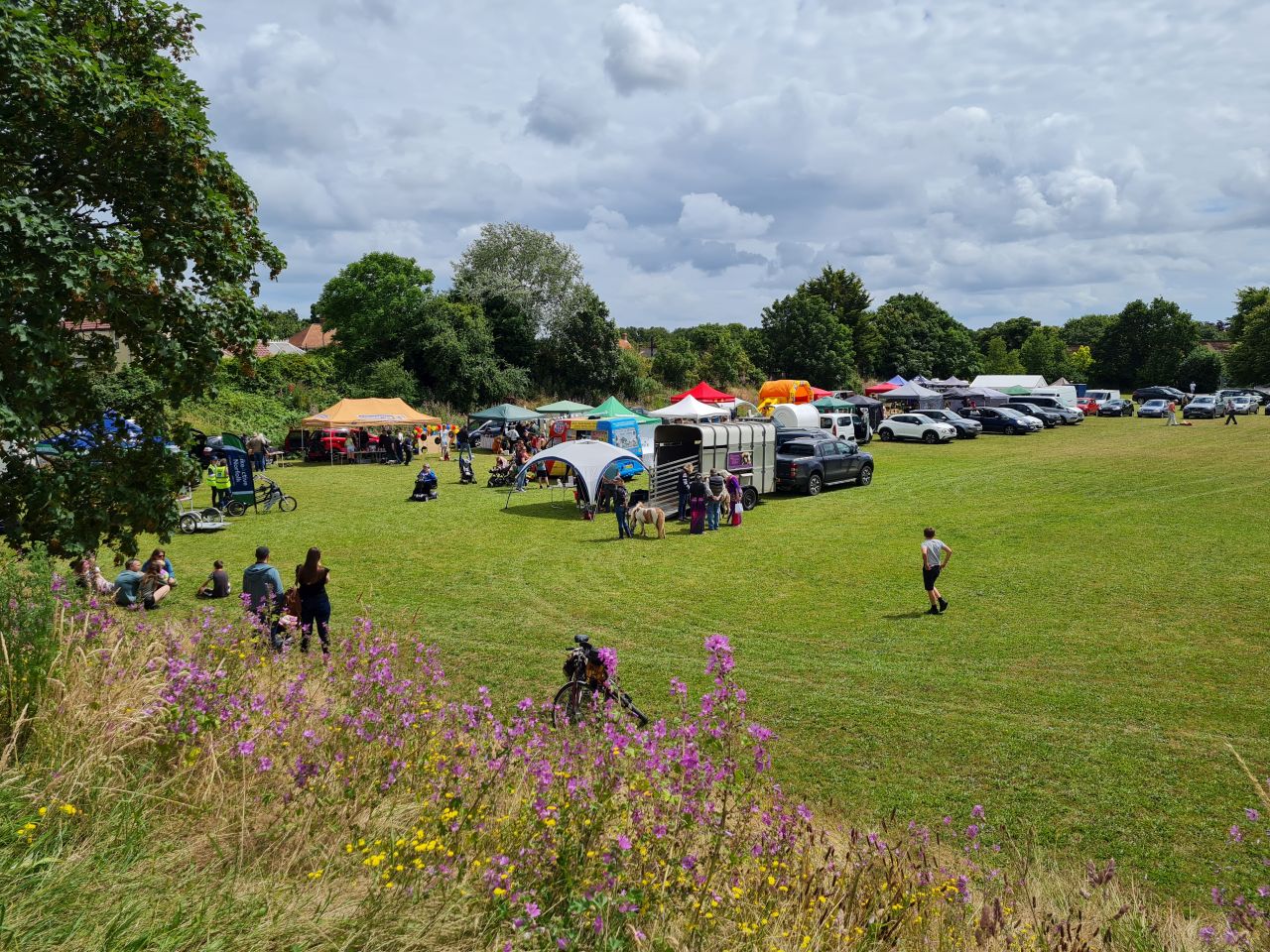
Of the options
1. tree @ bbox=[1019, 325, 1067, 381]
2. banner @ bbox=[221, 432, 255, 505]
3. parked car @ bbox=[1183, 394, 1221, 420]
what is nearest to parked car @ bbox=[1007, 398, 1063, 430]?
parked car @ bbox=[1183, 394, 1221, 420]

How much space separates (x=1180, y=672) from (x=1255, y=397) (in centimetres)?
5216

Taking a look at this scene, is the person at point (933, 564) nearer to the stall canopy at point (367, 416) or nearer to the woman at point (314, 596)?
the woman at point (314, 596)

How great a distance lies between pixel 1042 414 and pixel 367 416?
117 ft

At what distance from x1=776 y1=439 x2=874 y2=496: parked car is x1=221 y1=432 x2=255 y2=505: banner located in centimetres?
1453

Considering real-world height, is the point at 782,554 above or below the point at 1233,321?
below

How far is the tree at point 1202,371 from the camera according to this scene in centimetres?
7525

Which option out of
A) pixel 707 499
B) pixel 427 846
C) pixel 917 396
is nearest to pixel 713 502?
pixel 707 499

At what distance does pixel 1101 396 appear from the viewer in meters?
54.2

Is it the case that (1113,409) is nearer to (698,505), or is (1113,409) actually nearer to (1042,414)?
(1042,414)

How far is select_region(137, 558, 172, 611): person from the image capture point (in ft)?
41.4

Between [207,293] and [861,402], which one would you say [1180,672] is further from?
[861,402]

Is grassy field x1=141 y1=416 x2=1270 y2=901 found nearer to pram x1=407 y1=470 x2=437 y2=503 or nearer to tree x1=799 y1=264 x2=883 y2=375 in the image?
pram x1=407 y1=470 x2=437 y2=503

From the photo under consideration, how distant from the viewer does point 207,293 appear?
7.26 metres

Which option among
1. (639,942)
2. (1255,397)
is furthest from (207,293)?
(1255,397)
